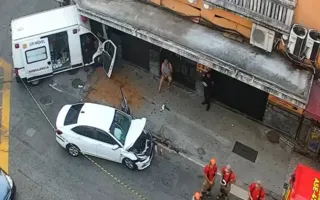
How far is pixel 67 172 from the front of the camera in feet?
66.8

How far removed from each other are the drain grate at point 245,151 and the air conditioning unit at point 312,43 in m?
4.74

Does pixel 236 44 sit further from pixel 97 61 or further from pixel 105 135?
pixel 97 61

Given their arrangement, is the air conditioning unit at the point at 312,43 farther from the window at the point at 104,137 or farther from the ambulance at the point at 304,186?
the window at the point at 104,137

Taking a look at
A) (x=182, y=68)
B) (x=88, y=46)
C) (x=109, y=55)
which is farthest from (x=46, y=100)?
(x=182, y=68)

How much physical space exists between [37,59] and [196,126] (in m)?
6.95

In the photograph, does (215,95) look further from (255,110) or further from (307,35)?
(307,35)

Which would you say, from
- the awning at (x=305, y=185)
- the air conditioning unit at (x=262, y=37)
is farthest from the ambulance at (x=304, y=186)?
the air conditioning unit at (x=262, y=37)

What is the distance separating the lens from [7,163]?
20641mm

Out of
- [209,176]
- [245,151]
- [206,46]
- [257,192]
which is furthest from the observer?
[245,151]

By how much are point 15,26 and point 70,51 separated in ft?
7.84

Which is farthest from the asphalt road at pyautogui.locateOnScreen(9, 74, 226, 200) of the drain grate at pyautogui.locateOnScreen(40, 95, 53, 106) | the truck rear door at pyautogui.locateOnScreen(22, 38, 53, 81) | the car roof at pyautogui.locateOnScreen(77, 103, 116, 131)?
the truck rear door at pyautogui.locateOnScreen(22, 38, 53, 81)

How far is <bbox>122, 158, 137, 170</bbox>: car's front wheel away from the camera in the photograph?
20.0m

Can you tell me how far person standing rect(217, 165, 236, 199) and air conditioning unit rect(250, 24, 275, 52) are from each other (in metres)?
4.30

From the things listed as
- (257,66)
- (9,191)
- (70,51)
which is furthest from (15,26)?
(257,66)
